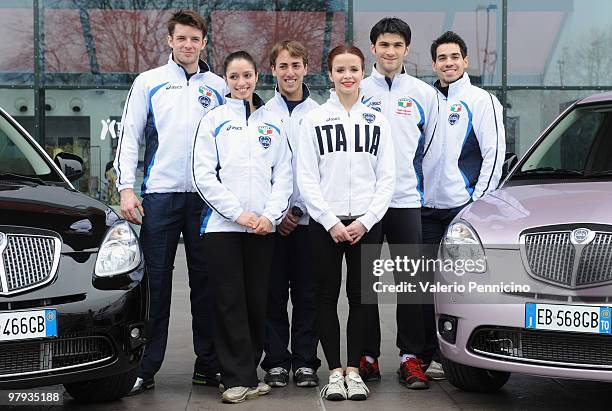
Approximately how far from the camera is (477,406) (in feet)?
16.2

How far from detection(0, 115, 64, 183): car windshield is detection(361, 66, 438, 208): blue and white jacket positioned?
184cm

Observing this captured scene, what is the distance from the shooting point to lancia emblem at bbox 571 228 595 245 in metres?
4.41

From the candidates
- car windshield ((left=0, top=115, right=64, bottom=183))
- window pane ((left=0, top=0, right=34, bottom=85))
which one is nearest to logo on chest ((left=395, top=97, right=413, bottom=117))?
car windshield ((left=0, top=115, right=64, bottom=183))

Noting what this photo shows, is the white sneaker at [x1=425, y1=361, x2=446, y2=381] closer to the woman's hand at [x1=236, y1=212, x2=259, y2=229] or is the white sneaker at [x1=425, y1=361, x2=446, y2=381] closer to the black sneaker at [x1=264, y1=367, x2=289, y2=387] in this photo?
the black sneaker at [x1=264, y1=367, x2=289, y2=387]

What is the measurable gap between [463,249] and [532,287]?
477 mm

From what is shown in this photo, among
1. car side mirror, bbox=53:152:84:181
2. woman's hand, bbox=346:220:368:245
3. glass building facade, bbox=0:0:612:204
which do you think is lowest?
woman's hand, bbox=346:220:368:245

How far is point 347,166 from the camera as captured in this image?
5094mm

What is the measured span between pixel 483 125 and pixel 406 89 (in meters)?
0.53

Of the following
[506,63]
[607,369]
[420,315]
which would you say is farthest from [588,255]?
[506,63]

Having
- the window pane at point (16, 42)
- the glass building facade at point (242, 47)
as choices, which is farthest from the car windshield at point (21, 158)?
the window pane at point (16, 42)

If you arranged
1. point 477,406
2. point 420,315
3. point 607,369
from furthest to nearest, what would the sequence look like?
point 420,315 → point 477,406 → point 607,369

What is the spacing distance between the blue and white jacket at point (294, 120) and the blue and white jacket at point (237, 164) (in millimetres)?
239

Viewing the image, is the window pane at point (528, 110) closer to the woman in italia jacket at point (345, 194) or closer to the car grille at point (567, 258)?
the woman in italia jacket at point (345, 194)

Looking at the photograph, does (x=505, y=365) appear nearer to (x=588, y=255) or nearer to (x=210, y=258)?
(x=588, y=255)
